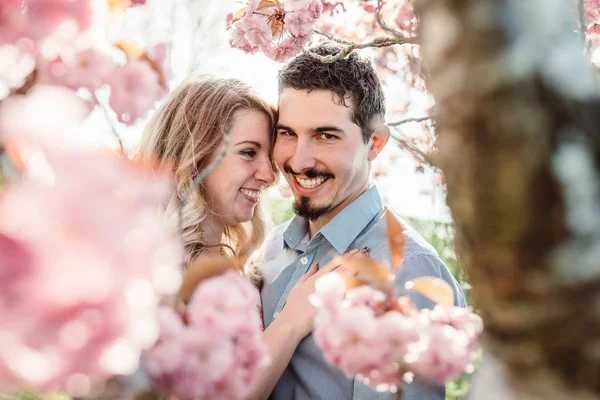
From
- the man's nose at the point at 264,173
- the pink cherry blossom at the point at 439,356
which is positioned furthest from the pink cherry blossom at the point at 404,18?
the pink cherry blossom at the point at 439,356

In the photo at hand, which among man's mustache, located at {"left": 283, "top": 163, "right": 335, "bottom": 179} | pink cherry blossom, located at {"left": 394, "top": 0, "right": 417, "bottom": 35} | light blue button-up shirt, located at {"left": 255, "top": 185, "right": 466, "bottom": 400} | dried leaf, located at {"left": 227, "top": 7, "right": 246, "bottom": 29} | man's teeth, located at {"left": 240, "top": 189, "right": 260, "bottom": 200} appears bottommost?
light blue button-up shirt, located at {"left": 255, "top": 185, "right": 466, "bottom": 400}

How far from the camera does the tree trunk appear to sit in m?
0.57

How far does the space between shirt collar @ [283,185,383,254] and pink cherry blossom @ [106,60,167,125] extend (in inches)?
42.0

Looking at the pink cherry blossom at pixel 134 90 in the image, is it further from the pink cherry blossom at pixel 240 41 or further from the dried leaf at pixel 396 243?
the pink cherry blossom at pixel 240 41

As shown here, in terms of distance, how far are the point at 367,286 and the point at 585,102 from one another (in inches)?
19.5

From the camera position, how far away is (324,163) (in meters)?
2.15

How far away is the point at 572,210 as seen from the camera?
56cm

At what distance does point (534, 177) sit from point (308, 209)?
1.58 meters

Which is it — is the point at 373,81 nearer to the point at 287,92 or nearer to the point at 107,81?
the point at 287,92

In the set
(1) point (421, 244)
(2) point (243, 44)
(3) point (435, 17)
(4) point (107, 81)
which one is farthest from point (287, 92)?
(3) point (435, 17)

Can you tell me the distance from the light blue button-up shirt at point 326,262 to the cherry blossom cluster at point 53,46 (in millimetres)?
1126

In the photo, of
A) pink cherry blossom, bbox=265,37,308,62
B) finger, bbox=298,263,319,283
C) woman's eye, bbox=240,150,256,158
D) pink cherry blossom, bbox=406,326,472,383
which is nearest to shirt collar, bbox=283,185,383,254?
finger, bbox=298,263,319,283

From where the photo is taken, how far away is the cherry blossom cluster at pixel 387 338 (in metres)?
0.91

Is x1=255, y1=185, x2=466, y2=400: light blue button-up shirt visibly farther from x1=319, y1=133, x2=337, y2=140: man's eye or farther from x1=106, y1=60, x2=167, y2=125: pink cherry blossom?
x1=106, y1=60, x2=167, y2=125: pink cherry blossom
